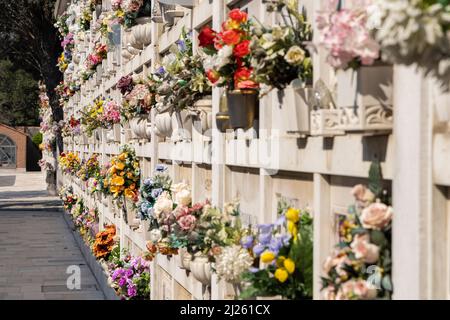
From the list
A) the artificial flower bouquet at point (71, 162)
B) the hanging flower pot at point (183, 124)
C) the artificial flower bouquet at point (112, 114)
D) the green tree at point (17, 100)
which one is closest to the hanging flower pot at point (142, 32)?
the artificial flower bouquet at point (112, 114)

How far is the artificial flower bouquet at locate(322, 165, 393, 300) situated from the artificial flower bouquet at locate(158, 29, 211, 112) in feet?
10.5

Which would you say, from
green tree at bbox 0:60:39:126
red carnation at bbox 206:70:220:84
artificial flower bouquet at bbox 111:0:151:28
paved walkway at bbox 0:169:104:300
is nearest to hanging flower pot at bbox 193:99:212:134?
red carnation at bbox 206:70:220:84

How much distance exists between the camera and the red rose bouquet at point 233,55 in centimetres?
482

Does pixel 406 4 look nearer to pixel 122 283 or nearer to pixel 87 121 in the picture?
pixel 122 283

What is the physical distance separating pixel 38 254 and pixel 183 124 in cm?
999

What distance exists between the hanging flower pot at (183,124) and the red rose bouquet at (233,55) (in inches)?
83.6

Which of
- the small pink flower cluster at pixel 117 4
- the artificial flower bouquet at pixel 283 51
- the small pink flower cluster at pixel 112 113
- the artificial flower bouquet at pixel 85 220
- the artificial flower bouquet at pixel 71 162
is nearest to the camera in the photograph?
the artificial flower bouquet at pixel 283 51

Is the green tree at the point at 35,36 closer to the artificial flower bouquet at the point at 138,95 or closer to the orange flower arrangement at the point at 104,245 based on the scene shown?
the orange flower arrangement at the point at 104,245

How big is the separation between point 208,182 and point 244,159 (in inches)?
61.4

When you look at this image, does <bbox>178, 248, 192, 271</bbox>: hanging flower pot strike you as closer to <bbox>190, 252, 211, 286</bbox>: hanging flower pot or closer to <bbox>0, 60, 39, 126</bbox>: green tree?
<bbox>190, 252, 211, 286</bbox>: hanging flower pot

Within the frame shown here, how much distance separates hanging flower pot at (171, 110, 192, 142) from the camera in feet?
24.9

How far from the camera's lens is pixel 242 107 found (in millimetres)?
5355

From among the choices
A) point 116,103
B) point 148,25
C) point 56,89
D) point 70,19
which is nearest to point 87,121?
point 116,103
